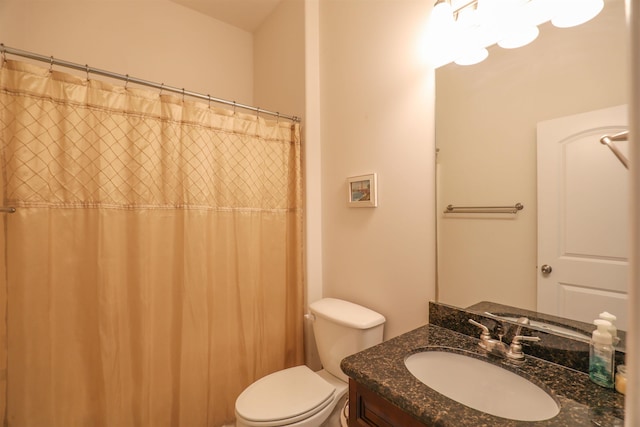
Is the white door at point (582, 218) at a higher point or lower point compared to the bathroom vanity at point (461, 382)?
higher

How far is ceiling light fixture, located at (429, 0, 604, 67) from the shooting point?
2.96 ft

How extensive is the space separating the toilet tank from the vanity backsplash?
316mm

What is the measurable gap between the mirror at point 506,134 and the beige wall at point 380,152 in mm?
88

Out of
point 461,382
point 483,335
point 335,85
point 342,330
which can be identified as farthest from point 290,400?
point 335,85

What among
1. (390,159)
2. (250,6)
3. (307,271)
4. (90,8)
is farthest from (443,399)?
(90,8)

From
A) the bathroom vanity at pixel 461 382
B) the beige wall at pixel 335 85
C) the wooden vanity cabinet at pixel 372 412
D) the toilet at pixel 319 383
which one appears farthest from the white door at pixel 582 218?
the toilet at pixel 319 383

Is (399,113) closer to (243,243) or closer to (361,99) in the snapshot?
(361,99)

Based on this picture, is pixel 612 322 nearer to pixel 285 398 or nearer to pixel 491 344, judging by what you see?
pixel 491 344

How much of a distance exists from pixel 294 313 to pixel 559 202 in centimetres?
144

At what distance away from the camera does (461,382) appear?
37.8 inches

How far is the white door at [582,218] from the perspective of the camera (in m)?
0.81

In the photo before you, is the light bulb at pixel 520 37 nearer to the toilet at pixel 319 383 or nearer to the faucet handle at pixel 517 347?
the faucet handle at pixel 517 347

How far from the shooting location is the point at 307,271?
179 centimetres

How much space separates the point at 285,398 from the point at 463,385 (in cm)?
74
